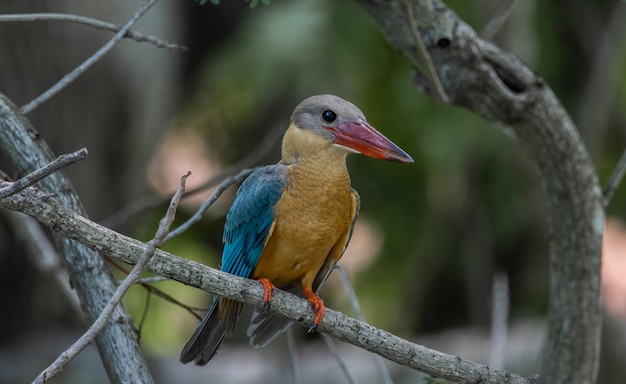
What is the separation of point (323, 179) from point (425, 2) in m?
0.78

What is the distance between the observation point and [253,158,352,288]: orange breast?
324 centimetres

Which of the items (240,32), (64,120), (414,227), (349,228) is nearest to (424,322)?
(414,227)

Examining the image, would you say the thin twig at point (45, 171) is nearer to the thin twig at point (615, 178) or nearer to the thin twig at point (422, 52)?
the thin twig at point (422, 52)

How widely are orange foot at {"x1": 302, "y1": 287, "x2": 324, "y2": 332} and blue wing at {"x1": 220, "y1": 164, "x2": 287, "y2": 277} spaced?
0.76 feet

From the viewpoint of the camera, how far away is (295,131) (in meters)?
3.34

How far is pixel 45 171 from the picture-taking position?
2.06 meters

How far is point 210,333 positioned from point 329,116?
33.5 inches

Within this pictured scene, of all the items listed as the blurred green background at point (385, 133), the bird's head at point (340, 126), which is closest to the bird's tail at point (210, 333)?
the bird's head at point (340, 126)

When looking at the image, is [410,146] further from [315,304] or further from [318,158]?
[315,304]

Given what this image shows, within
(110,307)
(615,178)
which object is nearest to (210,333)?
(110,307)

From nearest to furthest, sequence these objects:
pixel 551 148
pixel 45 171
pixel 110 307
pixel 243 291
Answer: pixel 45 171
pixel 110 307
pixel 243 291
pixel 551 148

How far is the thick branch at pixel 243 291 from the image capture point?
2.35 m

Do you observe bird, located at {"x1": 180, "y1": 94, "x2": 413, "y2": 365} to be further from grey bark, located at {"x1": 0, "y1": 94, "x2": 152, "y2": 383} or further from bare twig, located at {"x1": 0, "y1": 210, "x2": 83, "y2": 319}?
bare twig, located at {"x1": 0, "y1": 210, "x2": 83, "y2": 319}

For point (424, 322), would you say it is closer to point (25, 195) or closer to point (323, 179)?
point (323, 179)
